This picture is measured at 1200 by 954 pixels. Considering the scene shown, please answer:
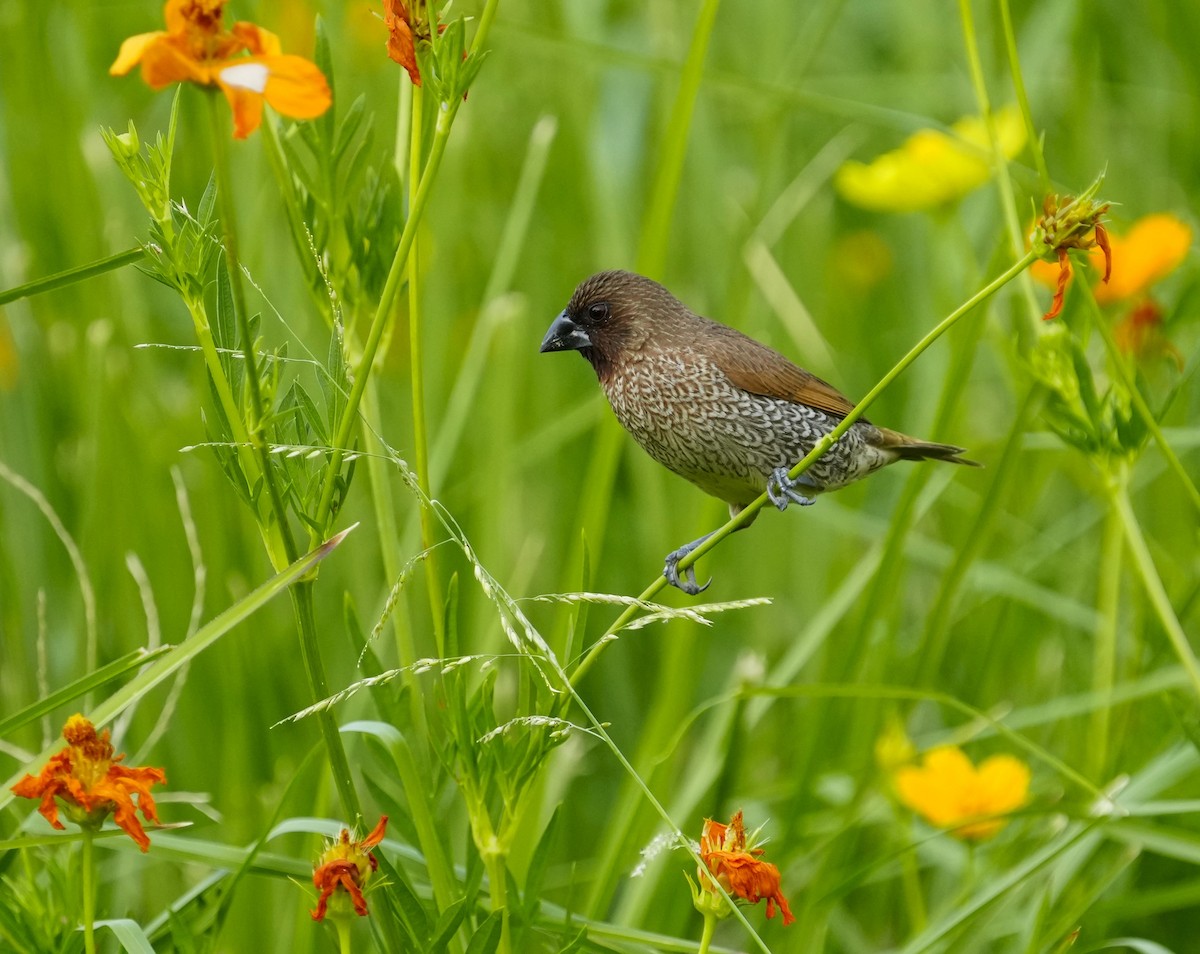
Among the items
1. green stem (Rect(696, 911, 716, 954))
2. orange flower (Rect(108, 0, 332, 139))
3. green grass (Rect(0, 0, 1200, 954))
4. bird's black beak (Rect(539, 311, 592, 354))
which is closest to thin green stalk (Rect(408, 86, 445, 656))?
green grass (Rect(0, 0, 1200, 954))

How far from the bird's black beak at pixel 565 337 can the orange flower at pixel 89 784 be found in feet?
4.18

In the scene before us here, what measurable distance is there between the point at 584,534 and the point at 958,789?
4.23 ft

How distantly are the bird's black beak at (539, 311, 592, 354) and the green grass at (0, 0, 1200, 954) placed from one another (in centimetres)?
13

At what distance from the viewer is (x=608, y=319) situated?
2.67 meters

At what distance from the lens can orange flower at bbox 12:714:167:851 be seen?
146 cm

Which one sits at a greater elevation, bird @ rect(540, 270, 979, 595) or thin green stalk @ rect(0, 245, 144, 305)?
thin green stalk @ rect(0, 245, 144, 305)

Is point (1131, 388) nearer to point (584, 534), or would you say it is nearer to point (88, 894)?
point (584, 534)

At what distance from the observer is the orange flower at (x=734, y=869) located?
1508 mm

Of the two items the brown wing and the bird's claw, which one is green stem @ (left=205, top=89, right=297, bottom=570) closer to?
the bird's claw

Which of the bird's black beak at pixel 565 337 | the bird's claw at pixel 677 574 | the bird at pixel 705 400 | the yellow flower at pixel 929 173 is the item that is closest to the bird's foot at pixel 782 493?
the bird at pixel 705 400

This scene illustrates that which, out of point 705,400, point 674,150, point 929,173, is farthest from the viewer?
point 929,173

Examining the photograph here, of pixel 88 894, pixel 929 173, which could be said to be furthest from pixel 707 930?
pixel 929 173

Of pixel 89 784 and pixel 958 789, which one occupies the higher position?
pixel 89 784

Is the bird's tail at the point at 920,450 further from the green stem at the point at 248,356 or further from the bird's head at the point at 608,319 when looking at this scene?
the green stem at the point at 248,356
